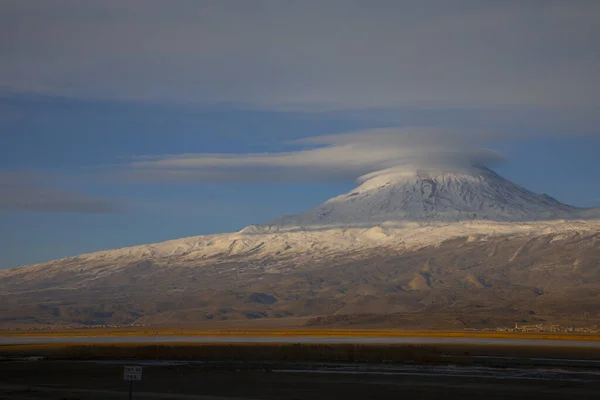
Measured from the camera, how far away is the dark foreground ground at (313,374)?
4059 centimetres

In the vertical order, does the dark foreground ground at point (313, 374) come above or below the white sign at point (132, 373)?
below

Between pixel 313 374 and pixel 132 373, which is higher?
pixel 132 373

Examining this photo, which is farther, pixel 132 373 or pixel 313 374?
pixel 313 374

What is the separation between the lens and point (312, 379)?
47156 millimetres

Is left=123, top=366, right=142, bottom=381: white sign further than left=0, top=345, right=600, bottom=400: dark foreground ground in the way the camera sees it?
No

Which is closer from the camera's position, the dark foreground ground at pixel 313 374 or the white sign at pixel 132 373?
the white sign at pixel 132 373

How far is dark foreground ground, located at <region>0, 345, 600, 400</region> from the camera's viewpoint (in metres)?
40.6

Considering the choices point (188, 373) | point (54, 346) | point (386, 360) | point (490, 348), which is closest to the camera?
point (188, 373)

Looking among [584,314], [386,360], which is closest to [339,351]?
[386,360]

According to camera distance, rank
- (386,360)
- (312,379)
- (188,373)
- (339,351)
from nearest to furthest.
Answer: (312,379), (188,373), (386,360), (339,351)

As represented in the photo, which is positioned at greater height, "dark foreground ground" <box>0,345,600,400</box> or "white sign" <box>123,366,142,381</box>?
"white sign" <box>123,366,142,381</box>

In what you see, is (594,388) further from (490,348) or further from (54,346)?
(54,346)

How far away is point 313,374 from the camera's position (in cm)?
5012

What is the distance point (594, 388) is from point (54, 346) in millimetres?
59470
